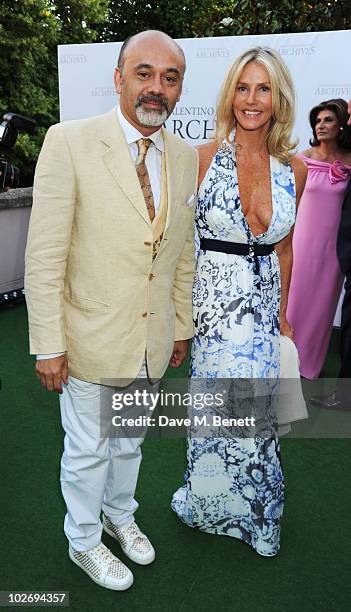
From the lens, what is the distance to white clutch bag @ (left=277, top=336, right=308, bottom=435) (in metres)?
2.66

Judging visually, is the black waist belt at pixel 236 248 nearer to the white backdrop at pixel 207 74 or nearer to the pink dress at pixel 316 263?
the pink dress at pixel 316 263

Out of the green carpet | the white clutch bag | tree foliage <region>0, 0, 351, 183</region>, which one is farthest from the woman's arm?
tree foliage <region>0, 0, 351, 183</region>

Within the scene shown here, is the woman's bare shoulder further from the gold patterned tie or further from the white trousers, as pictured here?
the white trousers

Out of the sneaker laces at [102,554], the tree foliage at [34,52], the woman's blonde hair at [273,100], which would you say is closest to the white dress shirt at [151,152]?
the woman's blonde hair at [273,100]

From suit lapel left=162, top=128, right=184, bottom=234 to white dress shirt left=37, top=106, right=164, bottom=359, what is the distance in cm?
3

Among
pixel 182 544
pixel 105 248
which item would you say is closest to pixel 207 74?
pixel 105 248

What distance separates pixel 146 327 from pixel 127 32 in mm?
16809

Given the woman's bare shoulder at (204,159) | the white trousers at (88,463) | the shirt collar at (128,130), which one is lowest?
the white trousers at (88,463)

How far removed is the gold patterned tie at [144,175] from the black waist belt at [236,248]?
1.40ft

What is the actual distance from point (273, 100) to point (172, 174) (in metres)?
0.53

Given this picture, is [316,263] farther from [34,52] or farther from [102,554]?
[34,52]

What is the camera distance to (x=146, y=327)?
7.15 ft

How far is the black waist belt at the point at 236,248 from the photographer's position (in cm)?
241

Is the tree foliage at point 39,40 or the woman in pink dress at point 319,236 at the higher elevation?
the tree foliage at point 39,40
